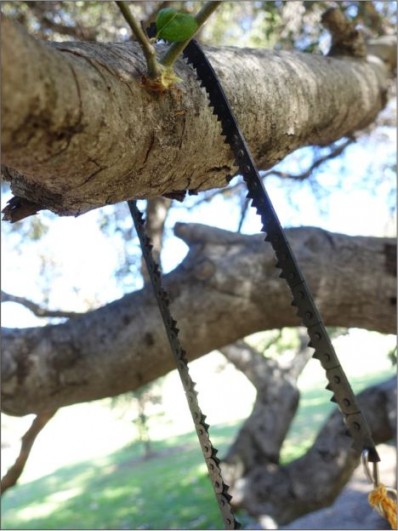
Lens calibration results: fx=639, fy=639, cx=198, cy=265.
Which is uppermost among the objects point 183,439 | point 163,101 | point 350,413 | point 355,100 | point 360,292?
point 183,439

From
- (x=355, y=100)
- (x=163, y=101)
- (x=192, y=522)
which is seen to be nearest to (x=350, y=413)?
(x=163, y=101)

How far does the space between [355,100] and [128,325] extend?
3.82 feet

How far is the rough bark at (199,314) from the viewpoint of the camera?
2094 millimetres

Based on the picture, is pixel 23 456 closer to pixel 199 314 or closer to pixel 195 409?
pixel 199 314

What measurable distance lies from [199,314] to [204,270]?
16 cm

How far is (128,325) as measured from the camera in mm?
2219

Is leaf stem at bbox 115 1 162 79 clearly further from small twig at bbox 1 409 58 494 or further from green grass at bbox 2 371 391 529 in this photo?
green grass at bbox 2 371 391 529

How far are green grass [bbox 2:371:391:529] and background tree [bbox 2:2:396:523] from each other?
2194 millimetres

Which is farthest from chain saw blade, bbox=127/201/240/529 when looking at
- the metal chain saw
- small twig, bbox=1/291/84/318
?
small twig, bbox=1/291/84/318

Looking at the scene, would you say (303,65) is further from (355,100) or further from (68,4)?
(68,4)

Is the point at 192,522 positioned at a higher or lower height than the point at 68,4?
lower

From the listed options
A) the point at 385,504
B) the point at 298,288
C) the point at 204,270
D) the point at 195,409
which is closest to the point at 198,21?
the point at 298,288

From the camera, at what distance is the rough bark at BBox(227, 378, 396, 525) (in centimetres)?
335

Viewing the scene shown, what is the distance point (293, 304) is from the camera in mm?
953
